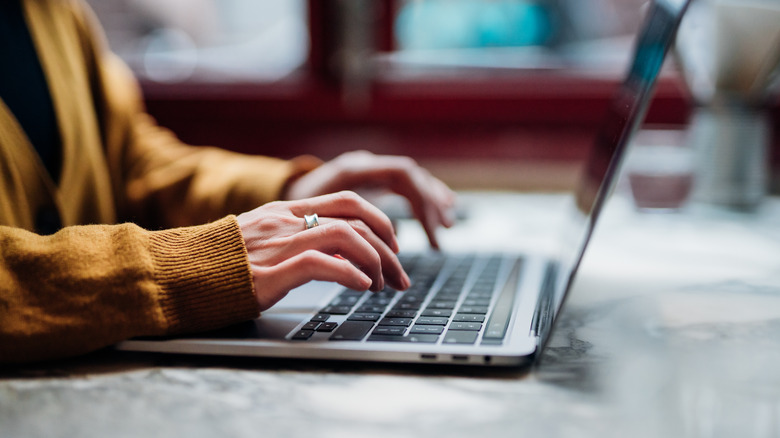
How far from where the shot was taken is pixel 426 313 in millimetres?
521

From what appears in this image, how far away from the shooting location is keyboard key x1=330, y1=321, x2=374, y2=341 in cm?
47

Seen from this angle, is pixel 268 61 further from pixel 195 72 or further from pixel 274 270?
pixel 274 270

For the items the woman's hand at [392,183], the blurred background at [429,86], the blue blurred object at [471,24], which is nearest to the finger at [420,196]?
the woman's hand at [392,183]

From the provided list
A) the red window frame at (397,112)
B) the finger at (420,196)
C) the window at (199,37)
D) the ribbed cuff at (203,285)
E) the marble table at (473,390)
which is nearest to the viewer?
the marble table at (473,390)

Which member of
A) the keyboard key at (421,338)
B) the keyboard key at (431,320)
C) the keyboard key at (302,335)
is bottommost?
the keyboard key at (431,320)

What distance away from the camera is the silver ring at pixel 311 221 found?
55 cm

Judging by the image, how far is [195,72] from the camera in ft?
4.83

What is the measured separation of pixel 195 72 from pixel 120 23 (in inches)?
7.7

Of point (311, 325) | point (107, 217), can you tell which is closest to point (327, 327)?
point (311, 325)

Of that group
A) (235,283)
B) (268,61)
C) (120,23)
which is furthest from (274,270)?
(120,23)

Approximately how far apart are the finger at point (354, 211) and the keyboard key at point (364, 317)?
0.06 meters

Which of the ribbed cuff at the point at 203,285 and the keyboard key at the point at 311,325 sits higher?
the ribbed cuff at the point at 203,285

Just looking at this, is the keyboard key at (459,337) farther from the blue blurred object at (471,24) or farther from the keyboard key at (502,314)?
the blue blurred object at (471,24)

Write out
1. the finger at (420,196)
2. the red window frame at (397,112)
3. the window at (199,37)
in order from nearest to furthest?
1. the finger at (420,196)
2. the red window frame at (397,112)
3. the window at (199,37)
